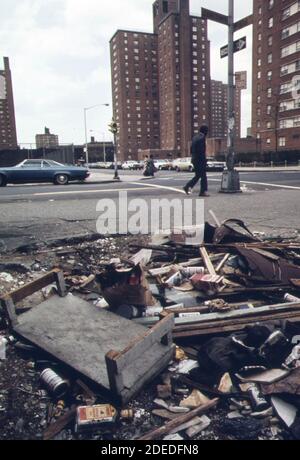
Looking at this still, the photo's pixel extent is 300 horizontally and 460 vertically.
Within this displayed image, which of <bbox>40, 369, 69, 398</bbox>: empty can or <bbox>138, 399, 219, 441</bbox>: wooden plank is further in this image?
<bbox>40, 369, 69, 398</bbox>: empty can

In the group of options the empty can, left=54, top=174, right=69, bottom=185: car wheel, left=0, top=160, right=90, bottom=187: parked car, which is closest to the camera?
the empty can

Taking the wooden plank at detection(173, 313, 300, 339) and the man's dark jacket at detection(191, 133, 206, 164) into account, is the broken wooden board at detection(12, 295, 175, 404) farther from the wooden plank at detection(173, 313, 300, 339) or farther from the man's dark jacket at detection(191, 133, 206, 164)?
the man's dark jacket at detection(191, 133, 206, 164)

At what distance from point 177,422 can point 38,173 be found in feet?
60.8

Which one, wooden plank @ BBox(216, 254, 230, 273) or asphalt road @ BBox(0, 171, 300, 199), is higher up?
asphalt road @ BBox(0, 171, 300, 199)

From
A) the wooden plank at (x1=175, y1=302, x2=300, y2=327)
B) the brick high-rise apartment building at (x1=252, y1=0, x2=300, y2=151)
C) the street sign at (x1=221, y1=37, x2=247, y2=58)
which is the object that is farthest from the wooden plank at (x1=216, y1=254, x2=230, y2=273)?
the brick high-rise apartment building at (x1=252, y1=0, x2=300, y2=151)

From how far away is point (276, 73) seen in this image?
6150 centimetres

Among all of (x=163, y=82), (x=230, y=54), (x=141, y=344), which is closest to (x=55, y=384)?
(x=141, y=344)

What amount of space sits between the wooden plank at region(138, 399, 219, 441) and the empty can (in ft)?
2.09

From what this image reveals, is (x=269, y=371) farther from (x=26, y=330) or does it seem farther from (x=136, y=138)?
(x=136, y=138)

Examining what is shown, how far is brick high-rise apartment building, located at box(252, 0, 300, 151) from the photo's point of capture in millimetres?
56094

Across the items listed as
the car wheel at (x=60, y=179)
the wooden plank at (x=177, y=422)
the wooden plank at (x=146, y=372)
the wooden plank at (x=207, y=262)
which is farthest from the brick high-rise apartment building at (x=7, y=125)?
the wooden plank at (x=177, y=422)

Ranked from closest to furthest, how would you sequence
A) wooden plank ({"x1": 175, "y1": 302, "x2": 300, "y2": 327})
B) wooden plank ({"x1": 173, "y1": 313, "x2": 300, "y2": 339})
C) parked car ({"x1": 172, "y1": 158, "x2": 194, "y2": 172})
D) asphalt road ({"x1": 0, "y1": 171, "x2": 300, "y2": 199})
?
wooden plank ({"x1": 173, "y1": 313, "x2": 300, "y2": 339}) < wooden plank ({"x1": 175, "y1": 302, "x2": 300, "y2": 327}) < asphalt road ({"x1": 0, "y1": 171, "x2": 300, "y2": 199}) < parked car ({"x1": 172, "y1": 158, "x2": 194, "y2": 172})

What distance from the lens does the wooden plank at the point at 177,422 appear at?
205cm

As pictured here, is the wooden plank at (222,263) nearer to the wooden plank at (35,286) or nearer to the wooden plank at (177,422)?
the wooden plank at (35,286)
